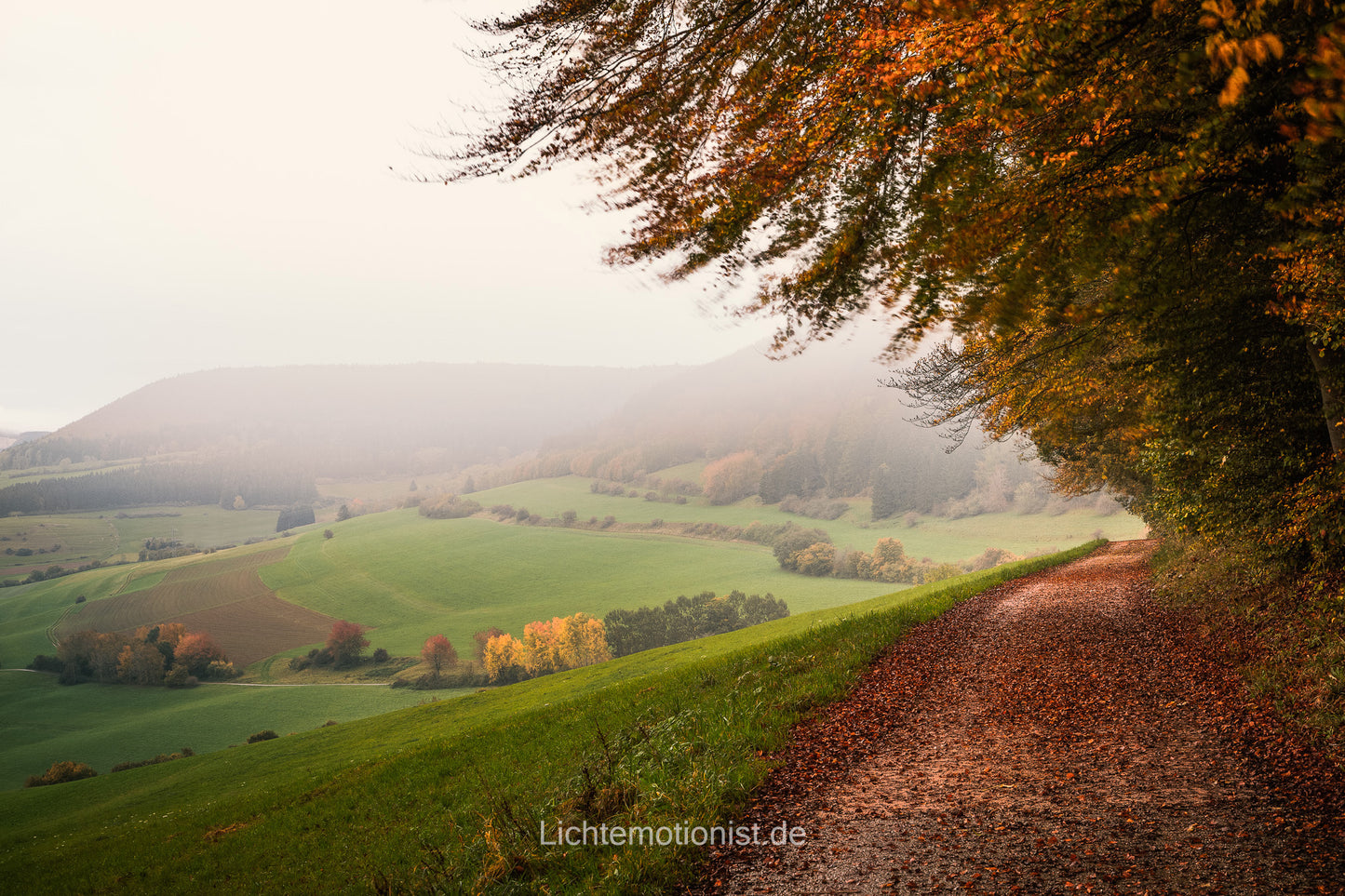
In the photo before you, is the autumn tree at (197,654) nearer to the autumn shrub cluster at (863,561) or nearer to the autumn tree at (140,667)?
the autumn tree at (140,667)

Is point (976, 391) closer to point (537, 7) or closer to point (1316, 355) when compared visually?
point (1316, 355)

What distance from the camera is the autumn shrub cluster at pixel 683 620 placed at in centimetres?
6819

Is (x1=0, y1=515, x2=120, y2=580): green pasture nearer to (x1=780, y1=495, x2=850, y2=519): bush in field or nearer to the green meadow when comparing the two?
the green meadow

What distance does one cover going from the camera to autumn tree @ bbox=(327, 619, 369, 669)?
76.3m

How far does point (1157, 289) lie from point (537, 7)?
6.09 meters

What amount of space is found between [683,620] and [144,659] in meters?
69.2

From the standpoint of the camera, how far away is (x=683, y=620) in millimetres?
69188

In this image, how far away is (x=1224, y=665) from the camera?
27.0 feet

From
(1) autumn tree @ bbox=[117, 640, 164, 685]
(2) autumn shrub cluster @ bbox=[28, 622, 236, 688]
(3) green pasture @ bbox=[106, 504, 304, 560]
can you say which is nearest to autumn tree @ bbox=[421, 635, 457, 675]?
(2) autumn shrub cluster @ bbox=[28, 622, 236, 688]

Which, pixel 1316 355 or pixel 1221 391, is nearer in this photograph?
pixel 1316 355

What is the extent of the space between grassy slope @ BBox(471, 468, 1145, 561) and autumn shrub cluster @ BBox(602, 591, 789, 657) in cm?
3446

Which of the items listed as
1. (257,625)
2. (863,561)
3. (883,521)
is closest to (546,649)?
(863,561)

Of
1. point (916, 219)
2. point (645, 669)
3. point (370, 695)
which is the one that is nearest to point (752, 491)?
point (370, 695)

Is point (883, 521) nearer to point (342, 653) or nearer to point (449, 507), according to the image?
point (342, 653)
